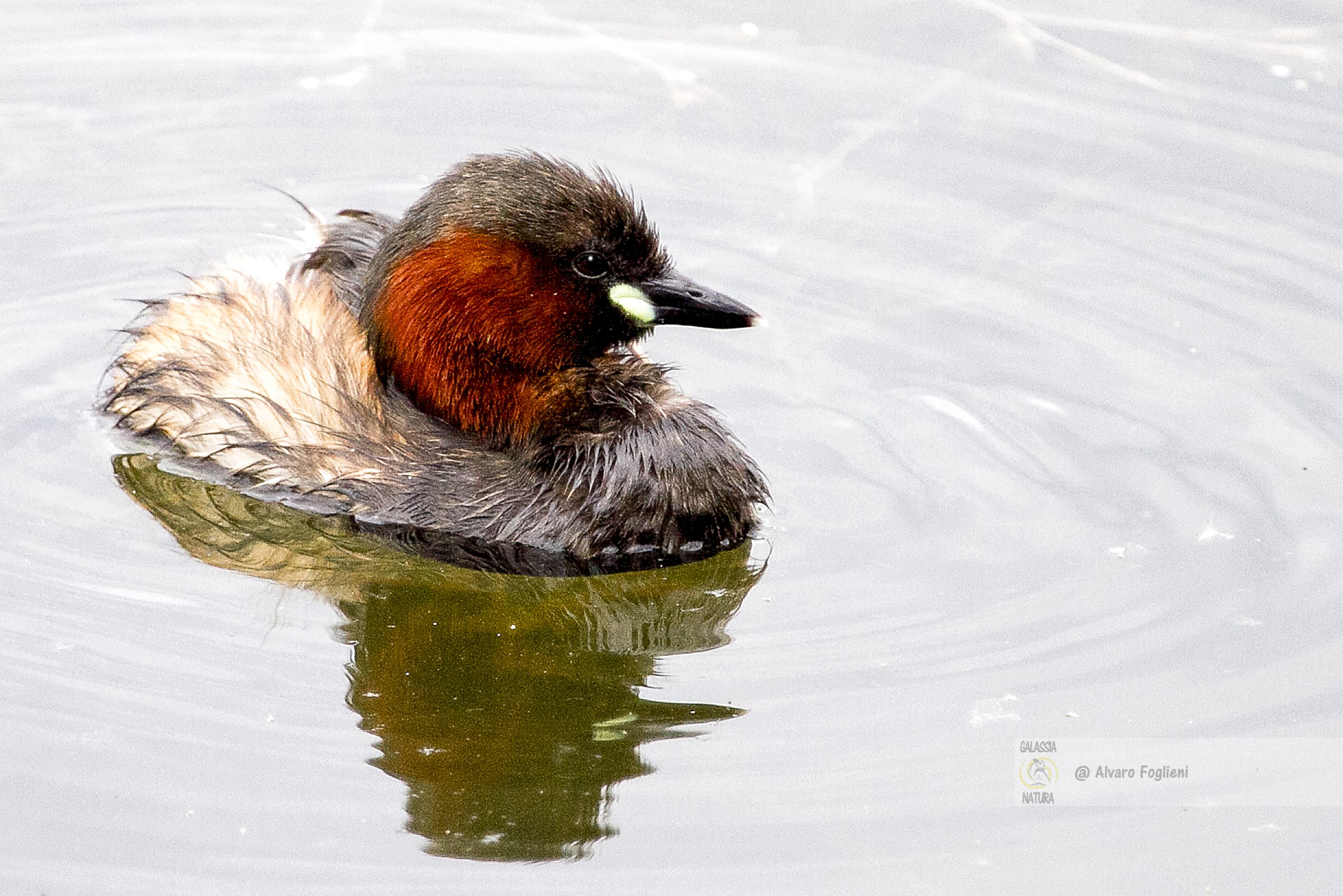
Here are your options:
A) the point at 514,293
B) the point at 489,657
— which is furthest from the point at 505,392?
the point at 489,657

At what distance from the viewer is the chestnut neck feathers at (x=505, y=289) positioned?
652 cm

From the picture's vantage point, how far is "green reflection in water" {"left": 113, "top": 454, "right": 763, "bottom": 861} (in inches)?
216

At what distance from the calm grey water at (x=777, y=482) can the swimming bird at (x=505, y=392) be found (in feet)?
0.69

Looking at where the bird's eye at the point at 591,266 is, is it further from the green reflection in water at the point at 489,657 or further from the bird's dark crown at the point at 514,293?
the green reflection in water at the point at 489,657

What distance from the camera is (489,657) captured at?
A: 6.20m

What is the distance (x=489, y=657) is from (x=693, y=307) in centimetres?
140

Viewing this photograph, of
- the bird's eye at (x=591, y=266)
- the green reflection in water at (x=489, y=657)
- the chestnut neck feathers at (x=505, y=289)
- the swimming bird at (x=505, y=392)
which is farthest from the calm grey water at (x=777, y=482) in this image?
the bird's eye at (x=591, y=266)

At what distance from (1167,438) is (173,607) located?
11.8ft

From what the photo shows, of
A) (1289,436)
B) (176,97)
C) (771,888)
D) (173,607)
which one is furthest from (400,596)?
(176,97)

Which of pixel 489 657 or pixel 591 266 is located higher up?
pixel 591 266

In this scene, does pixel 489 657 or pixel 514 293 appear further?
pixel 514 293

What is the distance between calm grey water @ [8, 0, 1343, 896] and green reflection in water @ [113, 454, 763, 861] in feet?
0.05

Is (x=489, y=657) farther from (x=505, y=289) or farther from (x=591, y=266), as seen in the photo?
(x=591, y=266)

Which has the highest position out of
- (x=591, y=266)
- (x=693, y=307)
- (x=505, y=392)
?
(x=591, y=266)
